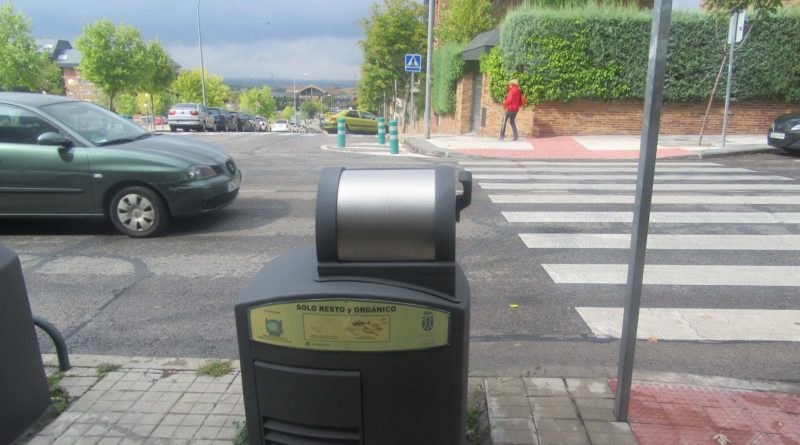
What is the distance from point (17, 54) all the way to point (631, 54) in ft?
125

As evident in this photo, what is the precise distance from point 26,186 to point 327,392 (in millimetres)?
6169

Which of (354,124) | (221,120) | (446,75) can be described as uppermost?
(446,75)

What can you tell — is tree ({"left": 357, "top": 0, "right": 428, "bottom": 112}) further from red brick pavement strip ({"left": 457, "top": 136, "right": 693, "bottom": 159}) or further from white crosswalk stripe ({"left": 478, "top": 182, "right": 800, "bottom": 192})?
white crosswalk stripe ({"left": 478, "top": 182, "right": 800, "bottom": 192})

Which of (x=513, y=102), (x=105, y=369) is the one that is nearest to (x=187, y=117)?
(x=513, y=102)

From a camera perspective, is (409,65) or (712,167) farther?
(409,65)

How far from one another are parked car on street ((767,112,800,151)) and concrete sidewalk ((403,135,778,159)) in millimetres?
763

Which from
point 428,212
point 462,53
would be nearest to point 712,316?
point 428,212

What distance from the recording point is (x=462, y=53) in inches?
923

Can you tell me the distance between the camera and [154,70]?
45312 mm

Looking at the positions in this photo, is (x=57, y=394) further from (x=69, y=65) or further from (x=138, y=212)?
(x=69, y=65)

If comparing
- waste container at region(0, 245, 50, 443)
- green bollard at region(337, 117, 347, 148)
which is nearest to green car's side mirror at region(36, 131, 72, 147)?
waste container at region(0, 245, 50, 443)

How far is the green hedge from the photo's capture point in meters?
17.7

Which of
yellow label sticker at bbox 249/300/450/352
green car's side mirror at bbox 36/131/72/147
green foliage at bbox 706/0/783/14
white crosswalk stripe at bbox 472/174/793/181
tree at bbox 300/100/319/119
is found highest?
green foliage at bbox 706/0/783/14

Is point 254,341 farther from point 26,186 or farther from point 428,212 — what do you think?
point 26,186
